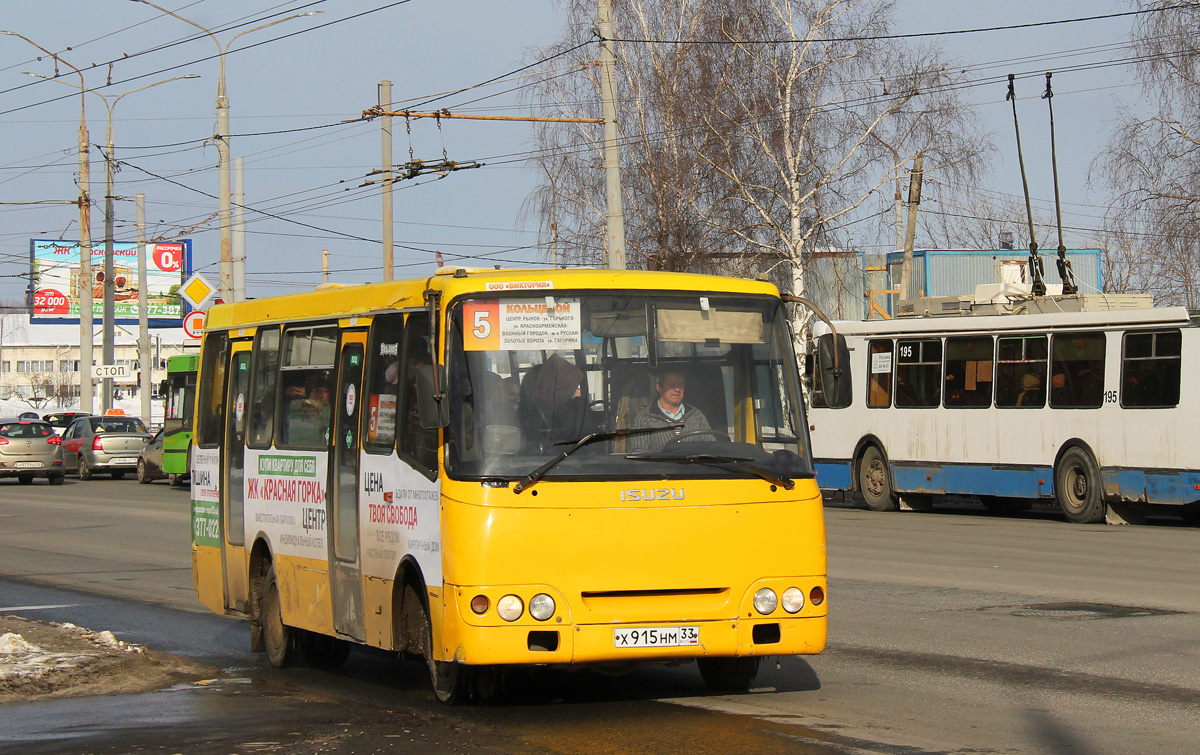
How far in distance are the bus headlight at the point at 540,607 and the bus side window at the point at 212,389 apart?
4.44m

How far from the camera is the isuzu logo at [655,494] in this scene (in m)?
7.86

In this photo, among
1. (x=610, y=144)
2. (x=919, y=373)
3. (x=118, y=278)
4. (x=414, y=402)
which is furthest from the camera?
(x=118, y=278)

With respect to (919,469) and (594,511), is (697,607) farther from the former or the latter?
(919,469)

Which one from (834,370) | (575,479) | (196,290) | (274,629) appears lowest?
(274,629)

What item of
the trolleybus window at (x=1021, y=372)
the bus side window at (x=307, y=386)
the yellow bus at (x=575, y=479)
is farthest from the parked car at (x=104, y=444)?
the yellow bus at (x=575, y=479)

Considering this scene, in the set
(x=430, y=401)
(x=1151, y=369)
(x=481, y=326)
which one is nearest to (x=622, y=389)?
(x=481, y=326)

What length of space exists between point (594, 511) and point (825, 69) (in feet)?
111

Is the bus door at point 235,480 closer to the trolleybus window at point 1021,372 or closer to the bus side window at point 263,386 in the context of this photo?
the bus side window at point 263,386

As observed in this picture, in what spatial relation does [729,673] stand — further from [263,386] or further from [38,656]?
[38,656]

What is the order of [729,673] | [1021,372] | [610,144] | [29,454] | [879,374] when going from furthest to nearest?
[29,454]
[610,144]
[879,374]
[1021,372]
[729,673]

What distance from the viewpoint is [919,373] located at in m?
25.2

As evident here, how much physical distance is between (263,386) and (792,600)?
4.31 m

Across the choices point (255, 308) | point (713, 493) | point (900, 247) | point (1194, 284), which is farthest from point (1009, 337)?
point (900, 247)

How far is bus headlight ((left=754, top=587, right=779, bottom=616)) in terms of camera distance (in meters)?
8.01
